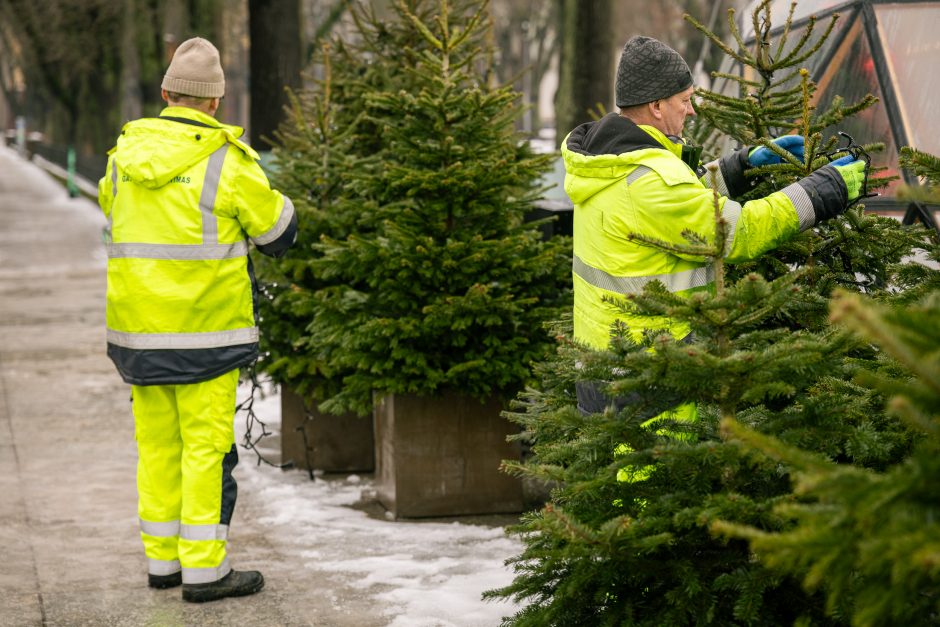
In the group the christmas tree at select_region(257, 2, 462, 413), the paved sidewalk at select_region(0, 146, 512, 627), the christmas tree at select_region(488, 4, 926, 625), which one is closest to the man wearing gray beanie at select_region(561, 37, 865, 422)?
the christmas tree at select_region(488, 4, 926, 625)

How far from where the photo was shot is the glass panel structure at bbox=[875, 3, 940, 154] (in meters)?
6.20

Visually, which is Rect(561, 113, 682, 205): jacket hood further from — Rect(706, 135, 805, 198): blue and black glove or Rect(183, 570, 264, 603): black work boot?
Rect(183, 570, 264, 603): black work boot

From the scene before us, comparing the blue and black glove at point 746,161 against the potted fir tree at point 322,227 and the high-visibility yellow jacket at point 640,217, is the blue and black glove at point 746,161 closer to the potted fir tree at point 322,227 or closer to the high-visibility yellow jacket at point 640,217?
the high-visibility yellow jacket at point 640,217

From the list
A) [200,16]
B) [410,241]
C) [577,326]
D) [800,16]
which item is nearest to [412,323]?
[410,241]

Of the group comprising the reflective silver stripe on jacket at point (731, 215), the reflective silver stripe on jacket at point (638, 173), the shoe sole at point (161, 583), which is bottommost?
the shoe sole at point (161, 583)

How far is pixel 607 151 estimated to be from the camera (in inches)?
155

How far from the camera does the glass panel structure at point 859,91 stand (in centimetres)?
630

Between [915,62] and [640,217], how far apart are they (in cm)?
324

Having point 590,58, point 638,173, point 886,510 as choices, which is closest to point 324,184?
point 638,173

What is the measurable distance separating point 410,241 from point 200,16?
1350 cm

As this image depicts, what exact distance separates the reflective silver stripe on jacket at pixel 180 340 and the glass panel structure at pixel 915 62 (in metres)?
3.23

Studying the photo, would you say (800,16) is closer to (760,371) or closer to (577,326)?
(577,326)

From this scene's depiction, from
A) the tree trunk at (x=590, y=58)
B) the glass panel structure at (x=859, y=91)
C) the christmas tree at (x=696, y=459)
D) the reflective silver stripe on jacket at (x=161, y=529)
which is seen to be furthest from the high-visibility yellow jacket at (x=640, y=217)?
the tree trunk at (x=590, y=58)

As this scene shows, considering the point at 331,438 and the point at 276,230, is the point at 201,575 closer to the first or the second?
the point at 276,230
